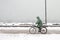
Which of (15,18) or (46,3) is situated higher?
(46,3)

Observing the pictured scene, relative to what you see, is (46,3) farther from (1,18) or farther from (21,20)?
(1,18)

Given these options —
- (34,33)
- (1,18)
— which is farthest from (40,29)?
(1,18)

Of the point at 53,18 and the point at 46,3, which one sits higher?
the point at 46,3
